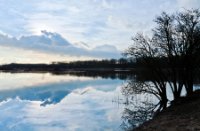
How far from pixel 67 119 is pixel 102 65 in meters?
158

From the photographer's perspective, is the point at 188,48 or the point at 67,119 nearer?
the point at 67,119

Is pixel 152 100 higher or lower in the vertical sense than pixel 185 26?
lower

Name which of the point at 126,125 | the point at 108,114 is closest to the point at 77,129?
the point at 126,125

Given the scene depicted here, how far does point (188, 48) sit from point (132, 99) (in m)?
7.35

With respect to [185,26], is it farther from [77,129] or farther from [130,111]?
[77,129]

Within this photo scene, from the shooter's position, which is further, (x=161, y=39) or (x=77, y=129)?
(x=161, y=39)

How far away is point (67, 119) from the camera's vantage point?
20906 millimetres

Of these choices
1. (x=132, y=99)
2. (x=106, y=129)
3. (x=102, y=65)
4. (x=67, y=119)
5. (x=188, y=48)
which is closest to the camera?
(x=106, y=129)

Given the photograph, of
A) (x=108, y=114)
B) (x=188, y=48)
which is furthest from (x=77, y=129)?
(x=188, y=48)

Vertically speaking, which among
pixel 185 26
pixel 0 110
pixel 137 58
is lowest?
pixel 0 110

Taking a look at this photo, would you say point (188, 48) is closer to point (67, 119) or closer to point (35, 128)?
point (67, 119)

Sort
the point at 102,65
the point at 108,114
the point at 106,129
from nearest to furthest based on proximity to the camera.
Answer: the point at 106,129 < the point at 108,114 < the point at 102,65

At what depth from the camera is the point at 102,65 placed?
178500mm

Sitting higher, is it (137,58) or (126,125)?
(137,58)
